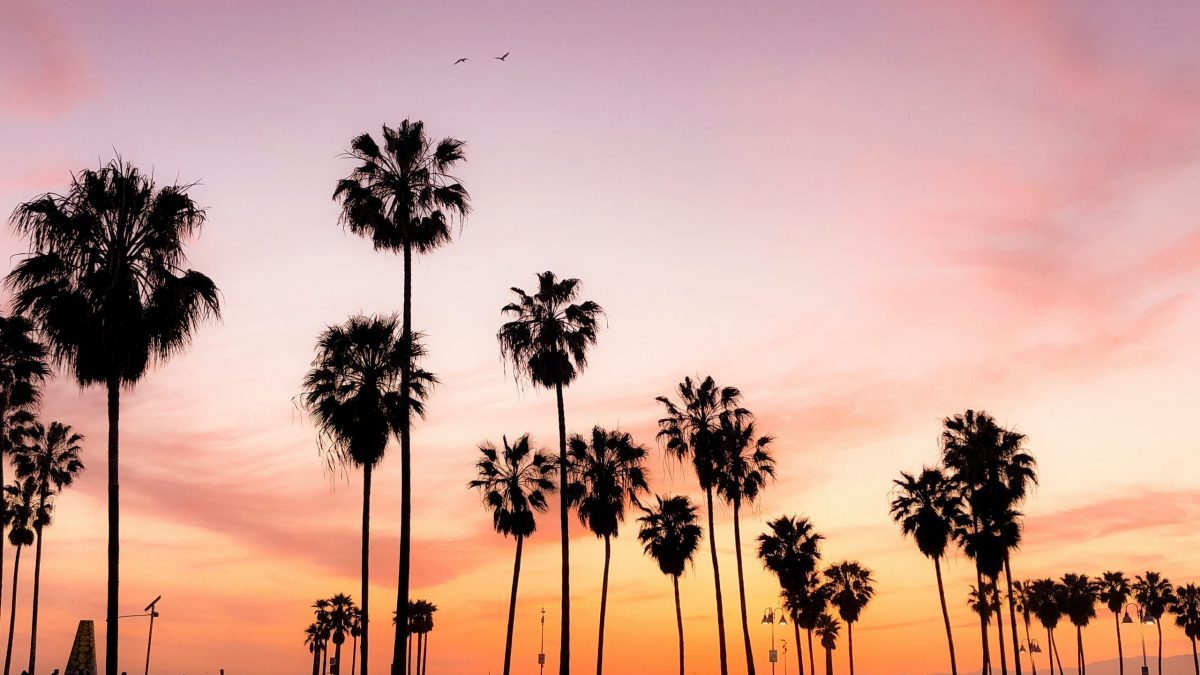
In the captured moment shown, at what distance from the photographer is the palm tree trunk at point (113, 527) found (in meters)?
27.9

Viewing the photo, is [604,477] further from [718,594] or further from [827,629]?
[827,629]

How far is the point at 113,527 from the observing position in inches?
1155

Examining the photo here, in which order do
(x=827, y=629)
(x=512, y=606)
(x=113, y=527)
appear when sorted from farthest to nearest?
(x=827, y=629) < (x=512, y=606) < (x=113, y=527)

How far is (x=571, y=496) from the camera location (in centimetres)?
6506

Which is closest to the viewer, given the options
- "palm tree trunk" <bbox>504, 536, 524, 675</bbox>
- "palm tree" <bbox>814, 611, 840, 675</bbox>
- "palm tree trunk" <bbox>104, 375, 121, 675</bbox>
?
"palm tree trunk" <bbox>104, 375, 121, 675</bbox>

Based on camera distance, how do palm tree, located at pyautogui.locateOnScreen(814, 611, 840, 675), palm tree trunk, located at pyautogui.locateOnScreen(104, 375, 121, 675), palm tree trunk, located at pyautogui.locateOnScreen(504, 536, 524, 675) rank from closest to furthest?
palm tree trunk, located at pyautogui.locateOnScreen(104, 375, 121, 675) → palm tree trunk, located at pyautogui.locateOnScreen(504, 536, 524, 675) → palm tree, located at pyautogui.locateOnScreen(814, 611, 840, 675)

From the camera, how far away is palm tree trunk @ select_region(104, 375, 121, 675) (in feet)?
91.6

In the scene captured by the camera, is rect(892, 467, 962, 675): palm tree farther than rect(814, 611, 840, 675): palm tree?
No

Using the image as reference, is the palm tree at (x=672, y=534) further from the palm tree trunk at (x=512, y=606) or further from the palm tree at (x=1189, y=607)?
the palm tree at (x=1189, y=607)

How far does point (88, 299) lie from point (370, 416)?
52.7 ft

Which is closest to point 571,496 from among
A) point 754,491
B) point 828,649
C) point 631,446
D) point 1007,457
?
point 631,446

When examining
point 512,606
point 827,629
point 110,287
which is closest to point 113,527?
point 110,287

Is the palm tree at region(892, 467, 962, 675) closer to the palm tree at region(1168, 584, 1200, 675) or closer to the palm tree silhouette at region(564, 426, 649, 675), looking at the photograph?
the palm tree silhouette at region(564, 426, 649, 675)

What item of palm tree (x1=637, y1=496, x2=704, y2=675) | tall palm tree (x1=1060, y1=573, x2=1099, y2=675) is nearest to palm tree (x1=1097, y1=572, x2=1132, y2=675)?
tall palm tree (x1=1060, y1=573, x2=1099, y2=675)
